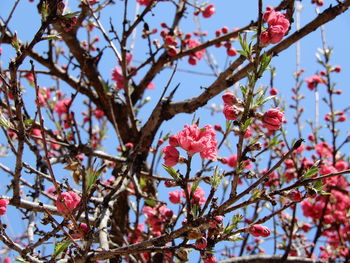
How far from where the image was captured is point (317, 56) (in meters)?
4.96

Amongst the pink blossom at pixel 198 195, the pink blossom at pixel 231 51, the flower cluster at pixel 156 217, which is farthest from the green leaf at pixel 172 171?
the pink blossom at pixel 231 51

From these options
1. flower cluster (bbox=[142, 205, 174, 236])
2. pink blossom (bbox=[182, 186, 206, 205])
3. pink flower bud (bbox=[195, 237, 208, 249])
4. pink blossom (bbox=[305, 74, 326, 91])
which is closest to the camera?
pink flower bud (bbox=[195, 237, 208, 249])

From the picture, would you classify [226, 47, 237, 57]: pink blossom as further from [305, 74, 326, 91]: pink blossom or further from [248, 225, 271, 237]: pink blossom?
[248, 225, 271, 237]: pink blossom

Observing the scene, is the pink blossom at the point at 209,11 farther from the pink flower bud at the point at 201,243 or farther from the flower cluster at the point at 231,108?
the pink flower bud at the point at 201,243

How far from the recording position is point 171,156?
1.67 m

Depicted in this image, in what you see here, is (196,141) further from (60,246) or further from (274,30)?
(60,246)

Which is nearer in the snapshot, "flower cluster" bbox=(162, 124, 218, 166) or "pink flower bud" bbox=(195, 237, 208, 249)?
"pink flower bud" bbox=(195, 237, 208, 249)

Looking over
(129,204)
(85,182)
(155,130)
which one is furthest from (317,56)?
(85,182)

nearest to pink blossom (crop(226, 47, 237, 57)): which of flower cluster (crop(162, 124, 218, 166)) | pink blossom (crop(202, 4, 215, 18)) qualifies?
pink blossom (crop(202, 4, 215, 18))

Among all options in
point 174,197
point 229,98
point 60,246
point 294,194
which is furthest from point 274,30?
point 174,197

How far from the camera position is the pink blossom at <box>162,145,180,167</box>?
5.41 ft

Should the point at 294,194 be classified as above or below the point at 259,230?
above

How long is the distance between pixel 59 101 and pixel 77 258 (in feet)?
15.7

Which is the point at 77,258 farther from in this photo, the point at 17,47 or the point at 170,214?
the point at 170,214
